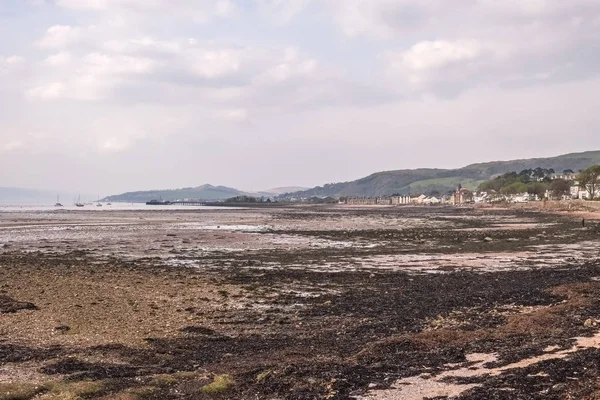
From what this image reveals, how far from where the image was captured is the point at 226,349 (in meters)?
11.0

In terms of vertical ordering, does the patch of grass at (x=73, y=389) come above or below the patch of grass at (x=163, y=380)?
above

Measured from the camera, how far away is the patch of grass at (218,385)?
315 inches

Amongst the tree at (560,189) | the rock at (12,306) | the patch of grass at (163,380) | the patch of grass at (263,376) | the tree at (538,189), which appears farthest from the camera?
the tree at (538,189)

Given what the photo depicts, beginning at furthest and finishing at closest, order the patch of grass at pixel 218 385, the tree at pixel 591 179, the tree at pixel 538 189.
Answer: the tree at pixel 538 189 < the tree at pixel 591 179 < the patch of grass at pixel 218 385

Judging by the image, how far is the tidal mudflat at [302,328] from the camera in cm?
808

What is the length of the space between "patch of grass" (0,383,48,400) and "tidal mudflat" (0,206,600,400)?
0.09ft

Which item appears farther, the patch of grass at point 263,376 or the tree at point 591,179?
the tree at point 591,179

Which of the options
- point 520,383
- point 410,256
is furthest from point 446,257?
point 520,383

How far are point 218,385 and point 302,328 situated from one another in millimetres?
4882

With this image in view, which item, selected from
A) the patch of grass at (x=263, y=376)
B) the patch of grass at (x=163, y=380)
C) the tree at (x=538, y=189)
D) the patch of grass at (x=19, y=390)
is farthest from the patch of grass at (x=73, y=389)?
the tree at (x=538, y=189)

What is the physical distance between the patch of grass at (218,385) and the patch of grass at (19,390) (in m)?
2.36

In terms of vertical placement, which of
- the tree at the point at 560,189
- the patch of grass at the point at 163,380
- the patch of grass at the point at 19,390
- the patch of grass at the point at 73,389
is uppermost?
the tree at the point at 560,189

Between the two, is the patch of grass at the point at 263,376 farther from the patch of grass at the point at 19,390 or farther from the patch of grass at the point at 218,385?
the patch of grass at the point at 19,390

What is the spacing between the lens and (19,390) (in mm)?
7840
